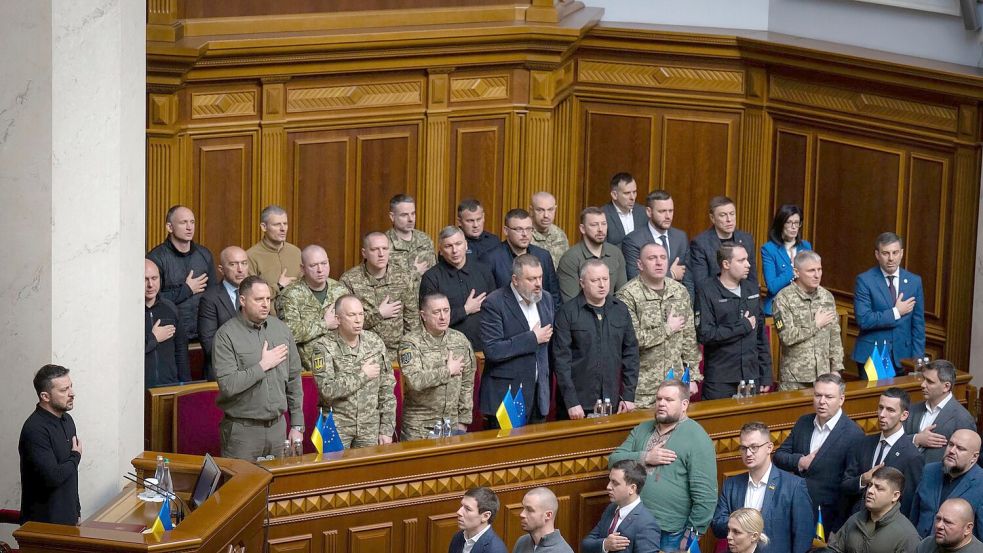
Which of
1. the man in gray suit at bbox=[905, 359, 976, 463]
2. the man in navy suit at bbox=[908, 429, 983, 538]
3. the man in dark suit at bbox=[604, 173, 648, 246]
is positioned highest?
the man in dark suit at bbox=[604, 173, 648, 246]

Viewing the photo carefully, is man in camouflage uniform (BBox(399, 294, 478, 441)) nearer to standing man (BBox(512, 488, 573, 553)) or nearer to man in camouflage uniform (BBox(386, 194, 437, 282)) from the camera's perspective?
standing man (BBox(512, 488, 573, 553))

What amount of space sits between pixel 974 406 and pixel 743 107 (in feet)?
11.8

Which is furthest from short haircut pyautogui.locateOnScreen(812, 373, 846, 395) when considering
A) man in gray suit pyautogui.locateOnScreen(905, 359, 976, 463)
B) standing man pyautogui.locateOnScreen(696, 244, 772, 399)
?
standing man pyautogui.locateOnScreen(696, 244, 772, 399)

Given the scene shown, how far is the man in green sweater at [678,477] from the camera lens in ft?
28.1

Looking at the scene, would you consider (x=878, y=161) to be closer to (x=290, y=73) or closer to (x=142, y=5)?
(x=290, y=73)

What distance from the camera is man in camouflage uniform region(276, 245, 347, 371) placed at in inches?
372

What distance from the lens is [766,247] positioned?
11227 millimetres

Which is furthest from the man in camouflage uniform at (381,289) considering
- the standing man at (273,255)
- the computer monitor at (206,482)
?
the computer monitor at (206,482)

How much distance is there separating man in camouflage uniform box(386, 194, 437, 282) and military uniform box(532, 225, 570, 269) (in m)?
0.76

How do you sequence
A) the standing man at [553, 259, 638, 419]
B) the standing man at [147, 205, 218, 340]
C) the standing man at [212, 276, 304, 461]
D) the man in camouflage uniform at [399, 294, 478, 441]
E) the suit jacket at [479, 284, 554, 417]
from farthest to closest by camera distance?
the standing man at [147, 205, 218, 340] → the standing man at [553, 259, 638, 419] → the suit jacket at [479, 284, 554, 417] → the man in camouflage uniform at [399, 294, 478, 441] → the standing man at [212, 276, 304, 461]

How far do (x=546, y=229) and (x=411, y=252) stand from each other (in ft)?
3.23

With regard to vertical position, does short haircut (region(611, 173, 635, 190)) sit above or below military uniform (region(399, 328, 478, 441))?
above

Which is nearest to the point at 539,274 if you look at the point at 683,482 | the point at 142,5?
the point at 683,482

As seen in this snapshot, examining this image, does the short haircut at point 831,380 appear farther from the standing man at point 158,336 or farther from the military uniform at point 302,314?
the standing man at point 158,336
